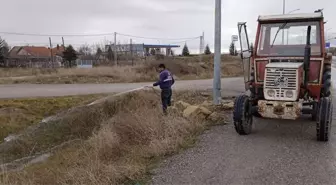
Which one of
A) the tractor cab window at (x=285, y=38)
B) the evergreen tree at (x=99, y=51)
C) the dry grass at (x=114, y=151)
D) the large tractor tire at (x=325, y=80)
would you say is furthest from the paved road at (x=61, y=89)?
the evergreen tree at (x=99, y=51)

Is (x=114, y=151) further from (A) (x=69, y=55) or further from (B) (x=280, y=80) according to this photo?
(A) (x=69, y=55)

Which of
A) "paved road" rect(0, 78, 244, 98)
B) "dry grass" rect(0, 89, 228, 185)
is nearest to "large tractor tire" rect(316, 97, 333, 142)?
"dry grass" rect(0, 89, 228, 185)

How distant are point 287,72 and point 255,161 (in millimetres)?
2510

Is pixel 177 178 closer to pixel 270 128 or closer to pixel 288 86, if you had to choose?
pixel 288 86

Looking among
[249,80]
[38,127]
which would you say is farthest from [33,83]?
[249,80]

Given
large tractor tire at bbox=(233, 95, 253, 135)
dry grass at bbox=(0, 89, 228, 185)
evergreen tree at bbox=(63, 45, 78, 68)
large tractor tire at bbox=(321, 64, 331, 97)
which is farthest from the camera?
evergreen tree at bbox=(63, 45, 78, 68)

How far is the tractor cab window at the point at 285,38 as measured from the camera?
908 centimetres

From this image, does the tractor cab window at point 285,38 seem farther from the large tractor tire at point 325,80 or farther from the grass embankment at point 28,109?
the grass embankment at point 28,109

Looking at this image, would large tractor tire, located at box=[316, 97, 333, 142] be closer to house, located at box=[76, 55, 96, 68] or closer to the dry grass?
the dry grass

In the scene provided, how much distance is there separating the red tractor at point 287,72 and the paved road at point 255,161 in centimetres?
53

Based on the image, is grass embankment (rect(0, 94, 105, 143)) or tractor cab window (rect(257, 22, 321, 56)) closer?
tractor cab window (rect(257, 22, 321, 56))

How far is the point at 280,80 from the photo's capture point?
8281 mm

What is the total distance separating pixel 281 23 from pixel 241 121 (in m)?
2.78

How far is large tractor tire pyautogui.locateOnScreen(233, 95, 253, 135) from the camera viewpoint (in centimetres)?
851
